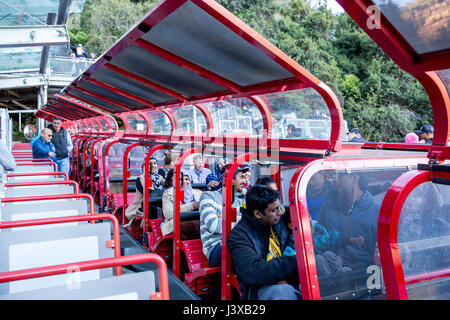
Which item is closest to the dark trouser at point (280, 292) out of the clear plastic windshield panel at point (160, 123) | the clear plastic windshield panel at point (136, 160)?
the clear plastic windshield panel at point (160, 123)

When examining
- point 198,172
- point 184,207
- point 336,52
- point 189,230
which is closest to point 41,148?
point 198,172

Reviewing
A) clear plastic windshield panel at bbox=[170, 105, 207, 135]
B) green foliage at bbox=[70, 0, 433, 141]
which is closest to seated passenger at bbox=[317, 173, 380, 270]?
clear plastic windshield panel at bbox=[170, 105, 207, 135]

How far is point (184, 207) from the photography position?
4539 millimetres

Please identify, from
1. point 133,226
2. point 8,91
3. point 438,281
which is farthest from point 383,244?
point 8,91

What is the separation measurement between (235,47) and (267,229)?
1270 mm

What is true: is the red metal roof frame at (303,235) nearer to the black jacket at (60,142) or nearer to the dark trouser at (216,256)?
the dark trouser at (216,256)

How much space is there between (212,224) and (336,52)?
114 ft

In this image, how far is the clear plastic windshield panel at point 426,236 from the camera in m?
2.06

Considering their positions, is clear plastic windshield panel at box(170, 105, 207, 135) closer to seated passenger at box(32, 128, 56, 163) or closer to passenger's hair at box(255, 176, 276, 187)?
passenger's hair at box(255, 176, 276, 187)

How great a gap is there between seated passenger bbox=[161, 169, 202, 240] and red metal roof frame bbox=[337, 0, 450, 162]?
9.07 ft

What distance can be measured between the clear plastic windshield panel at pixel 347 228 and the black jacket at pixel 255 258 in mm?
360

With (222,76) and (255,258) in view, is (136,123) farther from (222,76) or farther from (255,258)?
(255,258)

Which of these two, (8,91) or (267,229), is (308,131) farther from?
(8,91)

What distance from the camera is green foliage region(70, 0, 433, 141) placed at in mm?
27359
